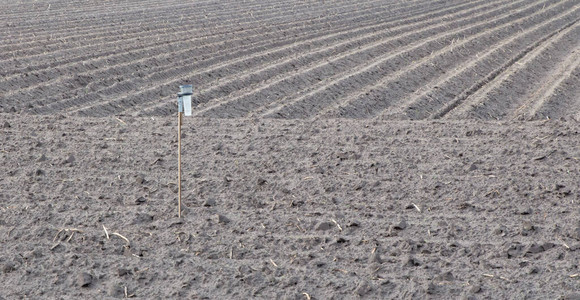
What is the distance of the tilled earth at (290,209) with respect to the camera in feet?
13.8

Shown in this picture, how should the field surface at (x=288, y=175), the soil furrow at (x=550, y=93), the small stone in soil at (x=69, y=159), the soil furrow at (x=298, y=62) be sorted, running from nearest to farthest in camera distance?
1. the field surface at (x=288, y=175)
2. the small stone in soil at (x=69, y=159)
3. the soil furrow at (x=550, y=93)
4. the soil furrow at (x=298, y=62)

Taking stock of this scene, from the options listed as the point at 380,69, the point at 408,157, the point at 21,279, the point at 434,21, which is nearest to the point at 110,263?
the point at 21,279

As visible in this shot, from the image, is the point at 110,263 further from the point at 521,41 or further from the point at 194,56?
the point at 521,41

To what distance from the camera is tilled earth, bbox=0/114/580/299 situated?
165 inches

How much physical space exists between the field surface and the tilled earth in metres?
0.02

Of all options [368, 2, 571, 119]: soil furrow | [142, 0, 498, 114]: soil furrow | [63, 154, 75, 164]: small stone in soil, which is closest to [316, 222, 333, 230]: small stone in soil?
[63, 154, 75, 164]: small stone in soil

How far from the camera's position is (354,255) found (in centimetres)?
451

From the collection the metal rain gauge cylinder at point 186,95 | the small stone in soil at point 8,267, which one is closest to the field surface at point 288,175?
the small stone in soil at point 8,267

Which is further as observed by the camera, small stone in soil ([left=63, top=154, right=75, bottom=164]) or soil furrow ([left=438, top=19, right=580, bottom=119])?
soil furrow ([left=438, top=19, right=580, bottom=119])

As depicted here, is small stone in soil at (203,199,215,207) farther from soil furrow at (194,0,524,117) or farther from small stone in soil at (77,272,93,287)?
soil furrow at (194,0,524,117)

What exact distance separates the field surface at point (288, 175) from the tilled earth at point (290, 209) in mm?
17

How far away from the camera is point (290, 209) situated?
→ 17.2 ft

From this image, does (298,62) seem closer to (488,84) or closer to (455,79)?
(455,79)

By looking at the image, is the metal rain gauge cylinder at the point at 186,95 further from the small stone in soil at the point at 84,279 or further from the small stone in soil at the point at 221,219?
the small stone in soil at the point at 84,279
